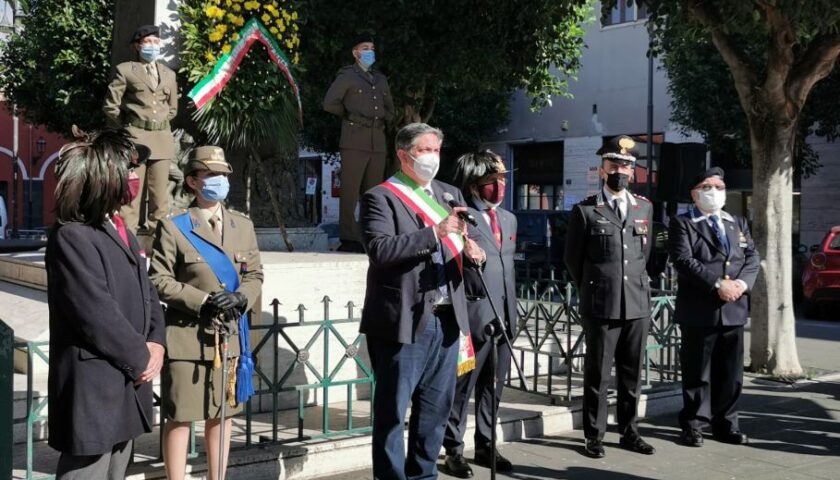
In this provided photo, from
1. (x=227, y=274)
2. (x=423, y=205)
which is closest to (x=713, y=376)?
(x=423, y=205)

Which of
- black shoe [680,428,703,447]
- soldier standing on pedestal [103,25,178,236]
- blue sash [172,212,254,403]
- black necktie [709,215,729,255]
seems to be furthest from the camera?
soldier standing on pedestal [103,25,178,236]

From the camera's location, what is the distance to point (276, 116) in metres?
8.70

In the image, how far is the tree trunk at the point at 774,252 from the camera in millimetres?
9320

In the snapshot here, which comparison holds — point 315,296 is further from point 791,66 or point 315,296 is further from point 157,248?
point 791,66

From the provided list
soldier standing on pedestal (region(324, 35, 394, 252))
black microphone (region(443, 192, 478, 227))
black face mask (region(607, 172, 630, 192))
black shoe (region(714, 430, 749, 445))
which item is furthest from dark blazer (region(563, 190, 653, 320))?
soldier standing on pedestal (region(324, 35, 394, 252))

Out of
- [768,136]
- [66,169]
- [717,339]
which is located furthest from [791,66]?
[66,169]

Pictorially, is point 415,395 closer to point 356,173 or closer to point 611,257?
point 611,257

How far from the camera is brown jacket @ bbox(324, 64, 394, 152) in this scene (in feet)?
28.3

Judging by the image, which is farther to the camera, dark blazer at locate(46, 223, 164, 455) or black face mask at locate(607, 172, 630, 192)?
black face mask at locate(607, 172, 630, 192)

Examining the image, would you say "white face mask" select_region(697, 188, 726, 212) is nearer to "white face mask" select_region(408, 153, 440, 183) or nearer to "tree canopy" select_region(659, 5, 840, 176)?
"white face mask" select_region(408, 153, 440, 183)

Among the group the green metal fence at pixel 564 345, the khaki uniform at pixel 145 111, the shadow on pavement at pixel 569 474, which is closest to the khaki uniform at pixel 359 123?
the khaki uniform at pixel 145 111

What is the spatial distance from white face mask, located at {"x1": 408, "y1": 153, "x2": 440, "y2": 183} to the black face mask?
2.11 meters

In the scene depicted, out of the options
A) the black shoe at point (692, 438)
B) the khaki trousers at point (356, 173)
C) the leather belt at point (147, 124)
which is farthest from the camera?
the khaki trousers at point (356, 173)

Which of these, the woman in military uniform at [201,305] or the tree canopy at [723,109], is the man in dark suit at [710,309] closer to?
the woman in military uniform at [201,305]
